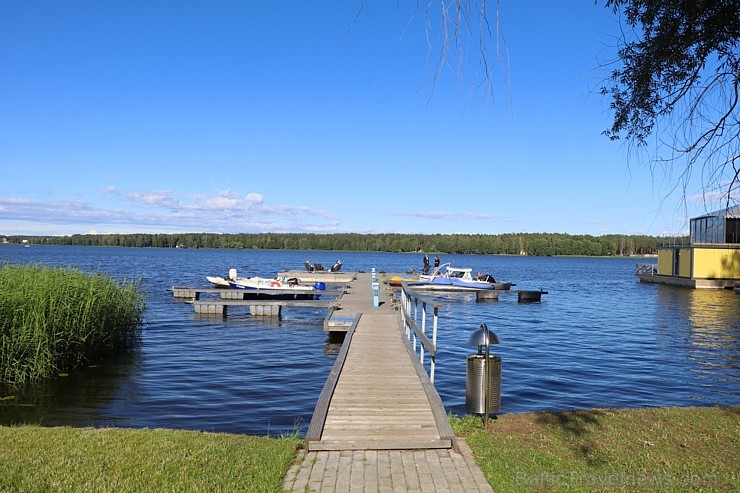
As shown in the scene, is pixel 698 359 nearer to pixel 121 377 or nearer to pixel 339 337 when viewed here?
pixel 339 337

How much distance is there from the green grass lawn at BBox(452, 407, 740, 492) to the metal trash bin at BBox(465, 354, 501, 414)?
0.23 metres

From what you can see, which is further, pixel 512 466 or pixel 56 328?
pixel 56 328

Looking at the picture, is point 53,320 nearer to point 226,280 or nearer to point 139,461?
point 139,461

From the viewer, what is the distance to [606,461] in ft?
20.4

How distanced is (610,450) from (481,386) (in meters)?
1.65

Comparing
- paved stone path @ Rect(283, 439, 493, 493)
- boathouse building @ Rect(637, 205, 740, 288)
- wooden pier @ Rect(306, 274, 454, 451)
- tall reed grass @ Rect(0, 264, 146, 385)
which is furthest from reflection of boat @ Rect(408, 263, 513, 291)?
paved stone path @ Rect(283, 439, 493, 493)

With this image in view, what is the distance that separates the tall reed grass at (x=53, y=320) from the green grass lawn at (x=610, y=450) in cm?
923

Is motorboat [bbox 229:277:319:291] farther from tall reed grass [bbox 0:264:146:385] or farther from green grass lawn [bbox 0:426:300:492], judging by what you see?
green grass lawn [bbox 0:426:300:492]

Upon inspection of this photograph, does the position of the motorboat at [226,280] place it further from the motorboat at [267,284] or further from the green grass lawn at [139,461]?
the green grass lawn at [139,461]

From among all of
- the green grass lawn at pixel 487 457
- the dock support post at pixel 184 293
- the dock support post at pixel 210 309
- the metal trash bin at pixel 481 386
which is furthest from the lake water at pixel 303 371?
the metal trash bin at pixel 481 386

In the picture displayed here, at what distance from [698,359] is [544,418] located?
39.8 ft

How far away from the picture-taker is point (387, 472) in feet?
18.7

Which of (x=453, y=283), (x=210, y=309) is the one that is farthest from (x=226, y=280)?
(x=453, y=283)

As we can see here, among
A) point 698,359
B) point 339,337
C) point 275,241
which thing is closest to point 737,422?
point 698,359
